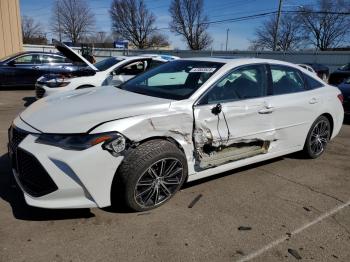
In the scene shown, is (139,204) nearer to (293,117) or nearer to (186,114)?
(186,114)

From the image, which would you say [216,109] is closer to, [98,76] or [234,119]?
[234,119]

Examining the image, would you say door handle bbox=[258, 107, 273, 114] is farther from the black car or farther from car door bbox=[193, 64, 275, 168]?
the black car

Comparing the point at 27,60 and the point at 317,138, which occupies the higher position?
the point at 27,60

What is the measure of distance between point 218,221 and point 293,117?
2.06 meters

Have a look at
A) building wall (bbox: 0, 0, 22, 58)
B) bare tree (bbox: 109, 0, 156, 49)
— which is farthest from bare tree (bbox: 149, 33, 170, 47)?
building wall (bbox: 0, 0, 22, 58)

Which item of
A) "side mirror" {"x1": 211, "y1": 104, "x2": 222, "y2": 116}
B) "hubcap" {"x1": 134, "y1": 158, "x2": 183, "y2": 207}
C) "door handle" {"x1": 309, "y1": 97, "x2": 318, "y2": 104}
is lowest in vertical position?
"hubcap" {"x1": 134, "y1": 158, "x2": 183, "y2": 207}

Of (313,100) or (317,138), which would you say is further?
(317,138)

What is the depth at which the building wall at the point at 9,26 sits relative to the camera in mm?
16422

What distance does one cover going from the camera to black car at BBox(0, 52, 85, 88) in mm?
12141

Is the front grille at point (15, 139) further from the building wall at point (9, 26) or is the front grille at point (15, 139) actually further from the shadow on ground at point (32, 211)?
the building wall at point (9, 26)

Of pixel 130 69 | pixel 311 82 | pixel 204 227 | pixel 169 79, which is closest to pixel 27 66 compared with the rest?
pixel 130 69

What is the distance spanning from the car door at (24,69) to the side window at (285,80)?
1022 cm

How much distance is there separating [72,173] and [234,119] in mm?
1896

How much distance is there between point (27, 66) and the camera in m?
12.4
